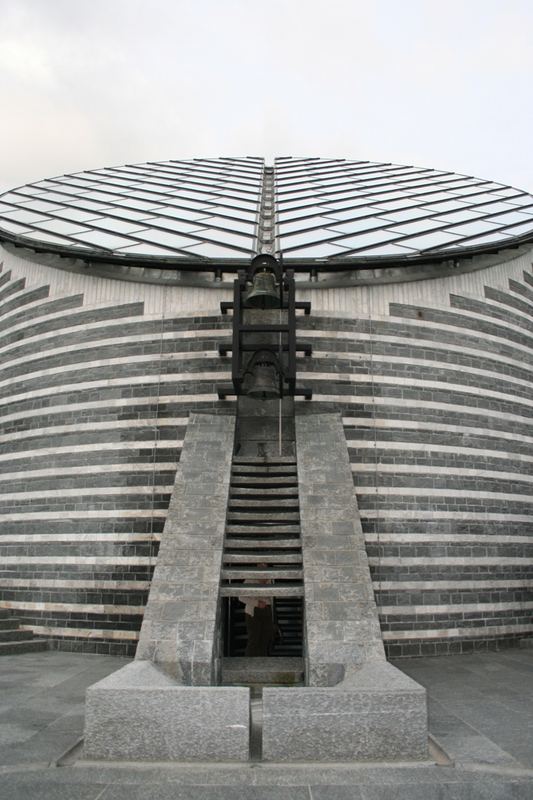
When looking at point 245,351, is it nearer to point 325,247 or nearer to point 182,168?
point 325,247

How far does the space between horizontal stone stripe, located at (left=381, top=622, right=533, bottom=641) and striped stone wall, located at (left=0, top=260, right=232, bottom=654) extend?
13.3 feet

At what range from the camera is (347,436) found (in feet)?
37.1

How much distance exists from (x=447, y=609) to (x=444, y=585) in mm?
376

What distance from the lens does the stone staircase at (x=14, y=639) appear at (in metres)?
10.0

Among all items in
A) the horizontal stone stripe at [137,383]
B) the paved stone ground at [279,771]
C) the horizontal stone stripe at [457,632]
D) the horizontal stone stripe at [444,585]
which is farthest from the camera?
the horizontal stone stripe at [137,383]

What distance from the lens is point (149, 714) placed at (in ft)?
16.6

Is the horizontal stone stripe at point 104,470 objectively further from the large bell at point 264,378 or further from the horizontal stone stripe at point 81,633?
the horizontal stone stripe at point 81,633

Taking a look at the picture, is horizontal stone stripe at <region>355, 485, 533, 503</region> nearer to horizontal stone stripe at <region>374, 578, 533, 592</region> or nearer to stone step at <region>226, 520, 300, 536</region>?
horizontal stone stripe at <region>374, 578, 533, 592</region>

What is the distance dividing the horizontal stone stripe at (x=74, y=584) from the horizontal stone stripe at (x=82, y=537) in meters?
0.66

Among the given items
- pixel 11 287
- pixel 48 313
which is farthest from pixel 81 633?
pixel 11 287

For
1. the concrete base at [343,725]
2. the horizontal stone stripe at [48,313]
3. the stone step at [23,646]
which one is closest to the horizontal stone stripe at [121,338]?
the horizontal stone stripe at [48,313]

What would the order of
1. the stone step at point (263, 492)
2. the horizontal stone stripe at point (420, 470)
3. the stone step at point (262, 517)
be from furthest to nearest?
the horizontal stone stripe at point (420, 470)
the stone step at point (263, 492)
the stone step at point (262, 517)

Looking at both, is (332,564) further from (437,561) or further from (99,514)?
(99,514)

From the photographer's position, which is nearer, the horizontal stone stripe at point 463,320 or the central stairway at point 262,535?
the central stairway at point 262,535
